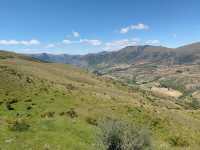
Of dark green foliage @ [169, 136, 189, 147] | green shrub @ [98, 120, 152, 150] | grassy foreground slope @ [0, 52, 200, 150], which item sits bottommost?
dark green foliage @ [169, 136, 189, 147]

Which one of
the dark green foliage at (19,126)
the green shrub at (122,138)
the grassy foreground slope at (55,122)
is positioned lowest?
the grassy foreground slope at (55,122)

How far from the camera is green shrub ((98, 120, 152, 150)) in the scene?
1248 centimetres

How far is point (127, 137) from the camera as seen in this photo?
41.5ft

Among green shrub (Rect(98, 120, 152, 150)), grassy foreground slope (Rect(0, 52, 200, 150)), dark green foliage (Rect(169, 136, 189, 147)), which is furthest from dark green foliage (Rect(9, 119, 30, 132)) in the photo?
dark green foliage (Rect(169, 136, 189, 147))

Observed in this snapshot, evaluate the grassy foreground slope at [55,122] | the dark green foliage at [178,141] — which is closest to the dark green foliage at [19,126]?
the grassy foreground slope at [55,122]

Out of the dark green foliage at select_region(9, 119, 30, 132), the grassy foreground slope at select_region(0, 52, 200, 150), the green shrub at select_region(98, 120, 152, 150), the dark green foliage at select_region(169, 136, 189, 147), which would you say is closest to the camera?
the green shrub at select_region(98, 120, 152, 150)

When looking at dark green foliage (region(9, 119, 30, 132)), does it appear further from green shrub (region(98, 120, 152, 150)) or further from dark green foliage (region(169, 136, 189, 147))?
dark green foliage (region(169, 136, 189, 147))

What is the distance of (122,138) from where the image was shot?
12656mm

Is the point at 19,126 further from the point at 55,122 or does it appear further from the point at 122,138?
the point at 122,138

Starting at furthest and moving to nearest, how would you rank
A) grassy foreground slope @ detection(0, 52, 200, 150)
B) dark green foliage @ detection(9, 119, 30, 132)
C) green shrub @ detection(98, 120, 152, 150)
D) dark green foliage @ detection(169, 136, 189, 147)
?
dark green foliage @ detection(169, 136, 189, 147), dark green foliage @ detection(9, 119, 30, 132), grassy foreground slope @ detection(0, 52, 200, 150), green shrub @ detection(98, 120, 152, 150)

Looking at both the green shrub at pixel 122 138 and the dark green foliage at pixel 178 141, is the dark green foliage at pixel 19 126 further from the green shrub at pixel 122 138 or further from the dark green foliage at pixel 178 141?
the dark green foliage at pixel 178 141

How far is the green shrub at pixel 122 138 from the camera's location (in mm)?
12484

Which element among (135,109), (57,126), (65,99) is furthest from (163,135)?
(65,99)

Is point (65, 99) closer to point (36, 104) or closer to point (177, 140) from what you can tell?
point (36, 104)
